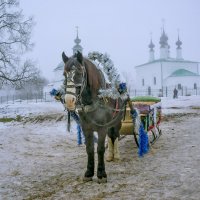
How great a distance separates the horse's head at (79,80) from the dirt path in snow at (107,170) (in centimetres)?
144

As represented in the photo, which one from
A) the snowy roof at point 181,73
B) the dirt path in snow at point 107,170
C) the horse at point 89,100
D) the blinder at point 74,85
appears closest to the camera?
the blinder at point 74,85

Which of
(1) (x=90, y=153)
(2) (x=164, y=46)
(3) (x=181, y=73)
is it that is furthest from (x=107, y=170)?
(2) (x=164, y=46)

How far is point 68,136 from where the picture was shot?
1098cm

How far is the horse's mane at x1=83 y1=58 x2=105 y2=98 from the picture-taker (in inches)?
198

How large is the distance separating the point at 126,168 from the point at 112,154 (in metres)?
0.78

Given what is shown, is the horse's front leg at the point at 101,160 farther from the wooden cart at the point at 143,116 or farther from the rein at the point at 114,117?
the wooden cart at the point at 143,116

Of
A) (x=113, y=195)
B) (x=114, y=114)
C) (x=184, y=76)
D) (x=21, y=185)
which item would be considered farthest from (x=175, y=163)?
(x=184, y=76)

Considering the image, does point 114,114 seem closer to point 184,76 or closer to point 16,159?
point 16,159

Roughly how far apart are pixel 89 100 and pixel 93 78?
1.21 ft

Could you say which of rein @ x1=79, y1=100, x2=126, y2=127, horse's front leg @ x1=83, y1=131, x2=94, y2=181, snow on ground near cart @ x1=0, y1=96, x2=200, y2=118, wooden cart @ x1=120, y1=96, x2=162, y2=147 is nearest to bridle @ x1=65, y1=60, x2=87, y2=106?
rein @ x1=79, y1=100, x2=126, y2=127

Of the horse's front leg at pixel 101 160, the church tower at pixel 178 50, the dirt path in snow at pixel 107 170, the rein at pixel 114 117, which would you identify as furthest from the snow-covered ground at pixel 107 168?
the church tower at pixel 178 50

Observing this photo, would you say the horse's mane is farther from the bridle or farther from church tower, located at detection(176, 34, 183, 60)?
church tower, located at detection(176, 34, 183, 60)

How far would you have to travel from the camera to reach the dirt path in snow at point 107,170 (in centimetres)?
476

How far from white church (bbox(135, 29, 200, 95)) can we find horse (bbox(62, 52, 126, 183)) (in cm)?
4720
